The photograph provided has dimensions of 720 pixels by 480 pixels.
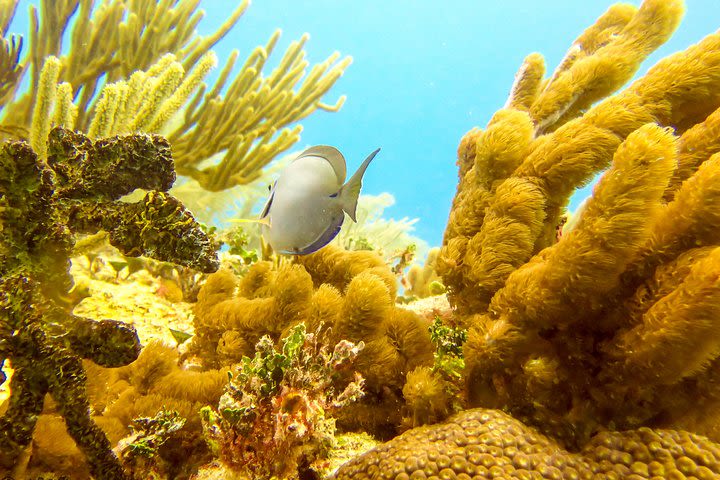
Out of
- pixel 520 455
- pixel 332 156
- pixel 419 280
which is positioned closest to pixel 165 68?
pixel 332 156

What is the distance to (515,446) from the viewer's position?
1.28m

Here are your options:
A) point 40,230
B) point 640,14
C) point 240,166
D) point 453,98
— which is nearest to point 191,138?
point 240,166

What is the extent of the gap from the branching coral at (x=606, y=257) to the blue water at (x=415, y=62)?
70.3 m

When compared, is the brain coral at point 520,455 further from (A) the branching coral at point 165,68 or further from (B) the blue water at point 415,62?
(B) the blue water at point 415,62

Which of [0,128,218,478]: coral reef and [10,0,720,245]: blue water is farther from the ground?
[10,0,720,245]: blue water

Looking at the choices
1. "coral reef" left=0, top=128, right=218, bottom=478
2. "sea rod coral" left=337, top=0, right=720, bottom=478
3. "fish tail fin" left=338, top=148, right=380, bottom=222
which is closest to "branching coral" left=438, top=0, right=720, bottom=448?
"sea rod coral" left=337, top=0, right=720, bottom=478

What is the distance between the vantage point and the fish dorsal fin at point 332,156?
6.14 ft

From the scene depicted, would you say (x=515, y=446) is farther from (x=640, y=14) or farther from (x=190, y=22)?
(x=190, y=22)

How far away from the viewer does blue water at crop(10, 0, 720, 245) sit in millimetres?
76312

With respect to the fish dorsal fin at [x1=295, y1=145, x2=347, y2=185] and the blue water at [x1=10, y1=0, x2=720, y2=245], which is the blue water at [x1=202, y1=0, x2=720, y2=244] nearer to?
the blue water at [x1=10, y1=0, x2=720, y2=245]

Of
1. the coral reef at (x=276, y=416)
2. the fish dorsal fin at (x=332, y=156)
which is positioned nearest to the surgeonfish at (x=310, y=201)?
the fish dorsal fin at (x=332, y=156)

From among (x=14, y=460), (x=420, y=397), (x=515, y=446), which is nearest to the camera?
(x=14, y=460)

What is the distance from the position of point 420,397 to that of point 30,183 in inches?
51.7

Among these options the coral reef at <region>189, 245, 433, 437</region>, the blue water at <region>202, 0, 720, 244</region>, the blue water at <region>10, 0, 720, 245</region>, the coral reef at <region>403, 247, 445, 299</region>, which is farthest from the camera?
the blue water at <region>202, 0, 720, 244</region>
